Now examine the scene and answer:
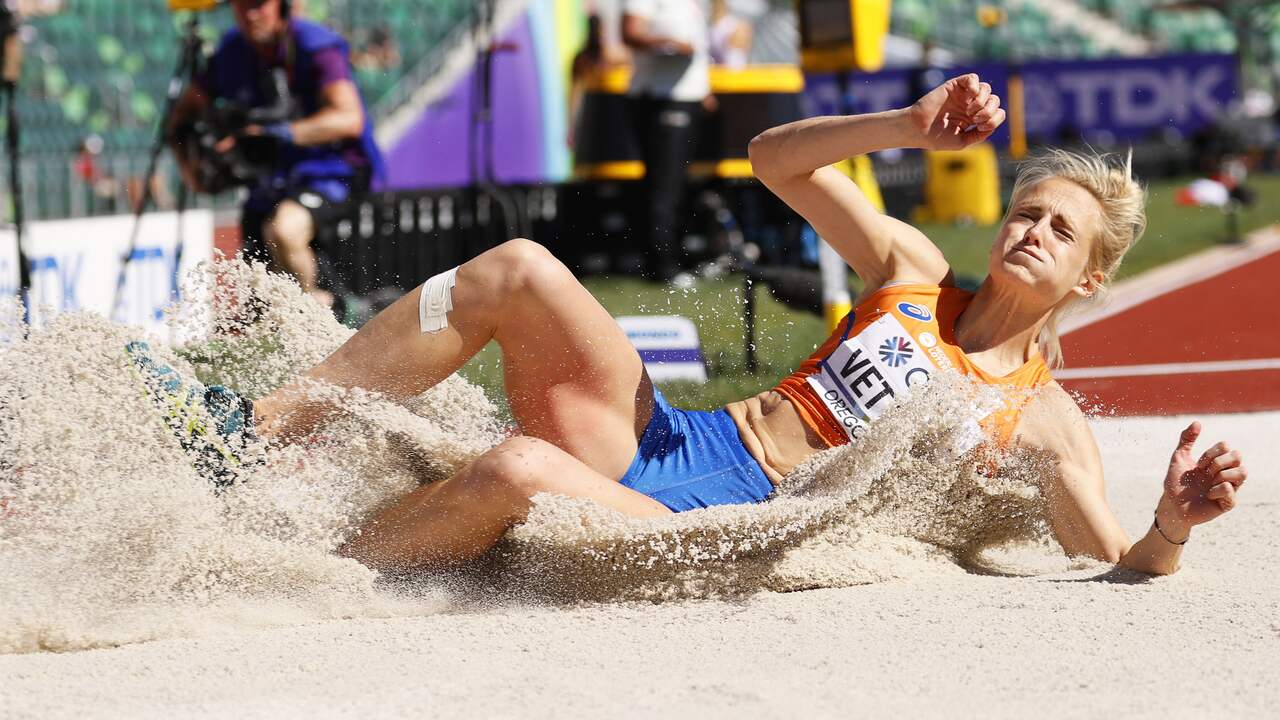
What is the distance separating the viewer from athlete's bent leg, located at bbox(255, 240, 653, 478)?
293cm

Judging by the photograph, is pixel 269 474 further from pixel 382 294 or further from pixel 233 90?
pixel 382 294

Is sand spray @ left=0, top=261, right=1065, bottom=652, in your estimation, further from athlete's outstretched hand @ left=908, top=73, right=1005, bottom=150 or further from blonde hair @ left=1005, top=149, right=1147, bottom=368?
athlete's outstretched hand @ left=908, top=73, right=1005, bottom=150

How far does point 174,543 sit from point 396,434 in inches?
20.3

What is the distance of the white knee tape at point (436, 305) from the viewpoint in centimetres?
295

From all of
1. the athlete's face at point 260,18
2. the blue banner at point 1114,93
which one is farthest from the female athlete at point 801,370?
the blue banner at point 1114,93

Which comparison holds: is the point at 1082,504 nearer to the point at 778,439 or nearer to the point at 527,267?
the point at 778,439

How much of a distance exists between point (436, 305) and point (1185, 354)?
4.21 m

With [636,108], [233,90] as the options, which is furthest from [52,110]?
[233,90]

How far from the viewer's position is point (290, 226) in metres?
5.78

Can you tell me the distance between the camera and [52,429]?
9.12ft

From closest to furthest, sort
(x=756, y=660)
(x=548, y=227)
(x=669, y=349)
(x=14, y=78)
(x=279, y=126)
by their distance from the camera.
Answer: (x=756, y=660), (x=669, y=349), (x=279, y=126), (x=14, y=78), (x=548, y=227)

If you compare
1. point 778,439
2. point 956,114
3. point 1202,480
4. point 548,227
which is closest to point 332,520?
point 778,439

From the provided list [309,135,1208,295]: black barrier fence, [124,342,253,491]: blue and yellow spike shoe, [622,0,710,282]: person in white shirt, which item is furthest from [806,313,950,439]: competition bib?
[622,0,710,282]: person in white shirt

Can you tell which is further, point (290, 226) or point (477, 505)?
point (290, 226)
